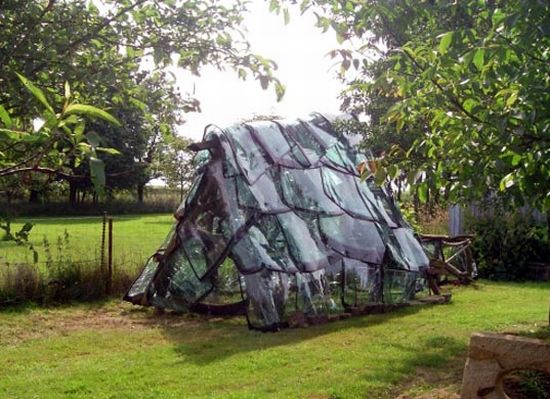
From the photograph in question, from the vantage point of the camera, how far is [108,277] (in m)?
11.9

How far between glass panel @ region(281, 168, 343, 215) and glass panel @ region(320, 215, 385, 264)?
19 centimetres

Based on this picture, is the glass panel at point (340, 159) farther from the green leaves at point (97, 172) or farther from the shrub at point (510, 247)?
the green leaves at point (97, 172)

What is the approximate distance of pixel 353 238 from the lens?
35.6ft

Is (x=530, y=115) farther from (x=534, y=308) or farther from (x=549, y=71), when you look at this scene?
(x=534, y=308)

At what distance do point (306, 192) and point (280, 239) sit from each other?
1.18m

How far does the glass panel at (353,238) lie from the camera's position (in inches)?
416

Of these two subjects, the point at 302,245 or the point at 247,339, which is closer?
the point at 247,339

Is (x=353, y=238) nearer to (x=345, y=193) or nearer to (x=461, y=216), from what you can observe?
(x=345, y=193)

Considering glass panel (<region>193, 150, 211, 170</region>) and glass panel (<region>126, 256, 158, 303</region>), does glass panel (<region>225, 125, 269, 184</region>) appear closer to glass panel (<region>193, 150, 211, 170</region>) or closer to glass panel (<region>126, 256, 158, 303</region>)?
glass panel (<region>193, 150, 211, 170</region>)

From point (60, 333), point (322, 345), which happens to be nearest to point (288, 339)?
point (322, 345)

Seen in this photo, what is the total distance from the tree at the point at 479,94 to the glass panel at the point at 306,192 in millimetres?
5710

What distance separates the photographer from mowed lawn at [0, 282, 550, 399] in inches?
248

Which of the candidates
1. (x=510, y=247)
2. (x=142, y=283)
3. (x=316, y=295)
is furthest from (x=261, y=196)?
(x=510, y=247)

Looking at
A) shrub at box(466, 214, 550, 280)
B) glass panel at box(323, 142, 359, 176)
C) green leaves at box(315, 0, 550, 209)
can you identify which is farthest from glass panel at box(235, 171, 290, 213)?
shrub at box(466, 214, 550, 280)
